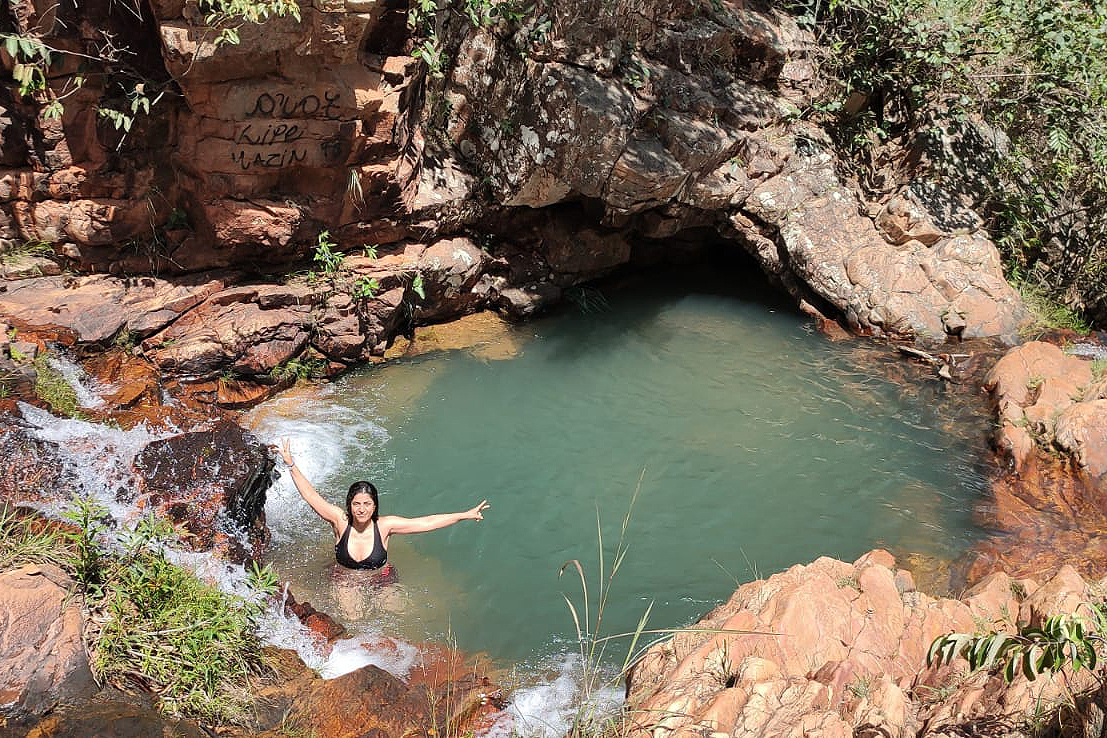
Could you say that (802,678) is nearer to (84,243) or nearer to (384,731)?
(384,731)

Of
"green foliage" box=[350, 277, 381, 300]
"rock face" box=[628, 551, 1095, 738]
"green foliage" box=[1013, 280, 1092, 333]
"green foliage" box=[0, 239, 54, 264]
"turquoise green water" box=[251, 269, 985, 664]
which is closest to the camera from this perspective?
"rock face" box=[628, 551, 1095, 738]

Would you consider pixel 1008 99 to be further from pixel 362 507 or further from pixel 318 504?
pixel 318 504

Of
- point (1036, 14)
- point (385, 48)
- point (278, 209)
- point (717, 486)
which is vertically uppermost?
point (1036, 14)

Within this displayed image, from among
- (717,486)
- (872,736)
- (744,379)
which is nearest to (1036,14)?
(744,379)

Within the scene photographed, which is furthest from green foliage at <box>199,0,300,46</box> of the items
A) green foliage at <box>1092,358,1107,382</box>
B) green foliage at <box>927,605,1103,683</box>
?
green foliage at <box>1092,358,1107,382</box>

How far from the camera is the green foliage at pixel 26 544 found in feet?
12.3

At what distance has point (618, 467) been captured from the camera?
657cm

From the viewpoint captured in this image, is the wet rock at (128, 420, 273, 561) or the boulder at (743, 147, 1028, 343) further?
the boulder at (743, 147, 1028, 343)

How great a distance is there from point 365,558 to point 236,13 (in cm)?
379

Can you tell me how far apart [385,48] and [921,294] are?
5.81 metres

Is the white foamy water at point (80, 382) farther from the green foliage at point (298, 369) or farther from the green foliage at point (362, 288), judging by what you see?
the green foliage at point (362, 288)

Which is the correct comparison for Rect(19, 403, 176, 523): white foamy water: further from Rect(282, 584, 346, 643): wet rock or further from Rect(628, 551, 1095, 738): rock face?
Rect(628, 551, 1095, 738): rock face

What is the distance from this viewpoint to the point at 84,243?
685 cm

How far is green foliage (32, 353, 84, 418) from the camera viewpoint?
19.1ft
